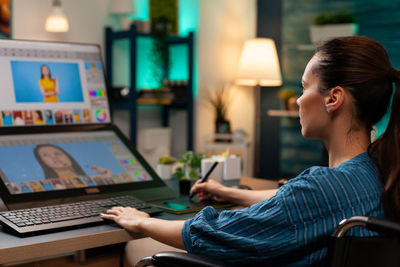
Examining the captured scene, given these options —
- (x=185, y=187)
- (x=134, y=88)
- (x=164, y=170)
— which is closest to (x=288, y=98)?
(x=134, y=88)

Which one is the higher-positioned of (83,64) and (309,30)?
(309,30)

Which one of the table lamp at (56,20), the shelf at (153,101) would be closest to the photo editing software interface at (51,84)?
the table lamp at (56,20)

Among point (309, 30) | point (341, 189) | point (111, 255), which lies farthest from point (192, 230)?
point (309, 30)

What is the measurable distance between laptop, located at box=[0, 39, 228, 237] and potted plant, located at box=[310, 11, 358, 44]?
124 inches

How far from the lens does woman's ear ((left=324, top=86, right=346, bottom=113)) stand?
1.07m

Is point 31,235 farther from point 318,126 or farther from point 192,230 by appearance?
point 318,126

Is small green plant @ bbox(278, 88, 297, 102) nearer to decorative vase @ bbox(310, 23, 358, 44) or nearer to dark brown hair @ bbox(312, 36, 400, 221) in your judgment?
decorative vase @ bbox(310, 23, 358, 44)

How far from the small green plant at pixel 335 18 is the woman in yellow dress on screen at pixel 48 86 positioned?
341cm

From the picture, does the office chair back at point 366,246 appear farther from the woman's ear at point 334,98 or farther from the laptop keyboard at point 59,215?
the laptop keyboard at point 59,215

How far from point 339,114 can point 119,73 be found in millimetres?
3588

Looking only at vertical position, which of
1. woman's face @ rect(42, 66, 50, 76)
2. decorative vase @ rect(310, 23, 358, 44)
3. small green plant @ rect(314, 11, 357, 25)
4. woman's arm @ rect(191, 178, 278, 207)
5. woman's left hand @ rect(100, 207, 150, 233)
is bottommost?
woman's arm @ rect(191, 178, 278, 207)

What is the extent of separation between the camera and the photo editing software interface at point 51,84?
5.29 ft

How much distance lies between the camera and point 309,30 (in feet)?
16.7

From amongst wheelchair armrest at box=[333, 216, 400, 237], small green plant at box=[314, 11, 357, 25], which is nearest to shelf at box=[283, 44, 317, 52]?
small green plant at box=[314, 11, 357, 25]
